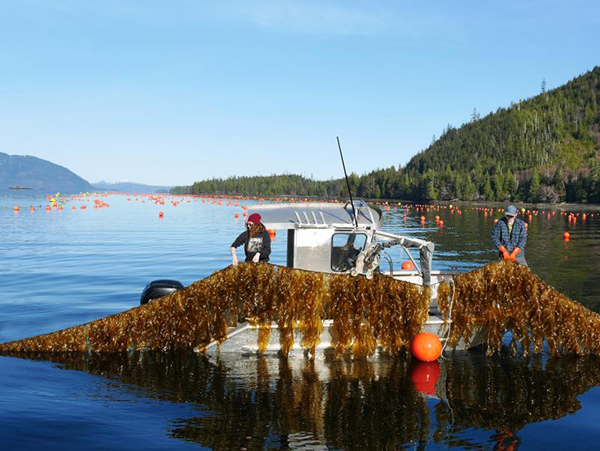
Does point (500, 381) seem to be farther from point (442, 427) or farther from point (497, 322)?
point (442, 427)

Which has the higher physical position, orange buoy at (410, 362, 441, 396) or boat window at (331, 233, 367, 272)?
boat window at (331, 233, 367, 272)

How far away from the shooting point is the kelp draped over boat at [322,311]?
11.5m

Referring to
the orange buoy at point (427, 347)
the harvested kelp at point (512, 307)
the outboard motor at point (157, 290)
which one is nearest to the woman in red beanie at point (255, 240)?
the outboard motor at point (157, 290)

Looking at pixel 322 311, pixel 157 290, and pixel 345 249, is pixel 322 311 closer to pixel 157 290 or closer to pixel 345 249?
pixel 345 249

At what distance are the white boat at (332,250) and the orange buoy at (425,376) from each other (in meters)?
0.82

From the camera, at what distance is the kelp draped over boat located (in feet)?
37.6

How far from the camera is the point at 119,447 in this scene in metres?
7.75

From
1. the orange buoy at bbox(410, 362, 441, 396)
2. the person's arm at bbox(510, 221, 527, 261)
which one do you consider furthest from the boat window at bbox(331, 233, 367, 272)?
the person's arm at bbox(510, 221, 527, 261)

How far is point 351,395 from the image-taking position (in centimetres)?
Answer: 992

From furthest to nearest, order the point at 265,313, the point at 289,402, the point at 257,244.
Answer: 1. the point at 257,244
2. the point at 265,313
3. the point at 289,402

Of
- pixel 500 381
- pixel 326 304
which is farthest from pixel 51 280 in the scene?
pixel 500 381

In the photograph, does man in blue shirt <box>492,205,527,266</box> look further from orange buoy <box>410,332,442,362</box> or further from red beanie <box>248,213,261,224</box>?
red beanie <box>248,213,261,224</box>

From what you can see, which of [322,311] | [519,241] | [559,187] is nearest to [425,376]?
[322,311]

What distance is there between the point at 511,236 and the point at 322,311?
5.47m
